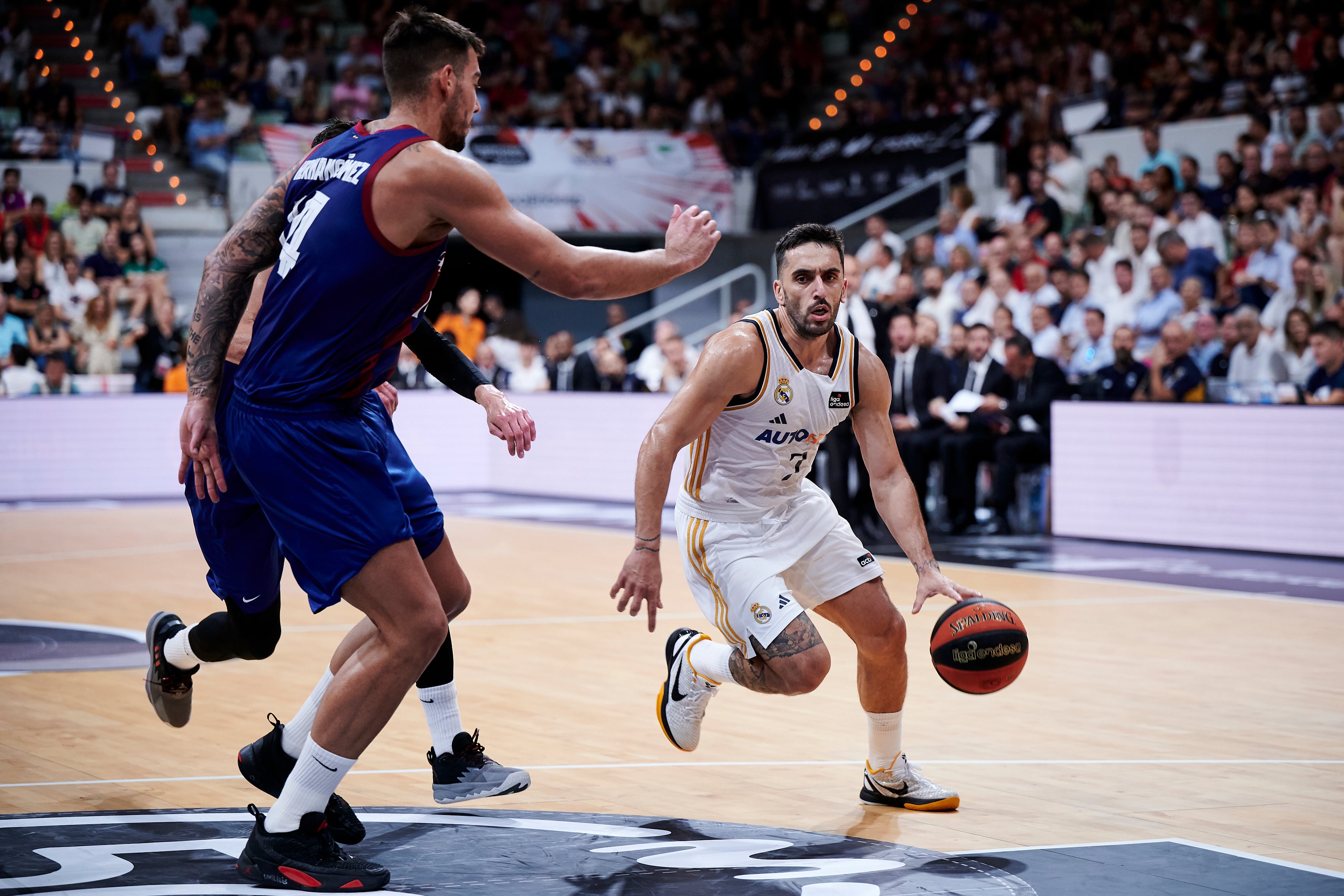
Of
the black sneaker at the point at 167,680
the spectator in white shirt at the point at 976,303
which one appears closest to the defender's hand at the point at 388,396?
the black sneaker at the point at 167,680

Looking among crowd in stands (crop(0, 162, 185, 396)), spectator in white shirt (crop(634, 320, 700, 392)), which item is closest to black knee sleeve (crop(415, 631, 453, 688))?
spectator in white shirt (crop(634, 320, 700, 392))

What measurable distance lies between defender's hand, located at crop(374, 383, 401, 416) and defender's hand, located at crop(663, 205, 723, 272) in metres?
1.33

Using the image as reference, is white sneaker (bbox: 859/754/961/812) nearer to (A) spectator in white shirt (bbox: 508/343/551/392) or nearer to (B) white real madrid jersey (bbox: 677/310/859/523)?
(B) white real madrid jersey (bbox: 677/310/859/523)

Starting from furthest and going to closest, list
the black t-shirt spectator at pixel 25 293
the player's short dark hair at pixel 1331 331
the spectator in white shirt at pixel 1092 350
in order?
A: the black t-shirt spectator at pixel 25 293 < the spectator in white shirt at pixel 1092 350 < the player's short dark hair at pixel 1331 331

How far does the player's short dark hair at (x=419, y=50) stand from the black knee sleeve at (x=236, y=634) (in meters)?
1.67

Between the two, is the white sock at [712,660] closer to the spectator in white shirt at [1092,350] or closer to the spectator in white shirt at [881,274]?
the spectator in white shirt at [1092,350]

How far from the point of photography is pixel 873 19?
2345 cm

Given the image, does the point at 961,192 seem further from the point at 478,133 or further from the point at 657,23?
the point at 657,23

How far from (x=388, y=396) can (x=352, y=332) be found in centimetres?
105

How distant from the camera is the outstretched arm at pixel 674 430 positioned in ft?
15.4

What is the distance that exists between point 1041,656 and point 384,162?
4.83 meters

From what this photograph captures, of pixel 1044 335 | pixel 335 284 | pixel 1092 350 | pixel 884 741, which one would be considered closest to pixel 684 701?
pixel 884 741

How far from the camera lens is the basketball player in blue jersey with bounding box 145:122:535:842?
4543 mm

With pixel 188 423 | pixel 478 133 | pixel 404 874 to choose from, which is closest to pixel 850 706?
pixel 404 874
